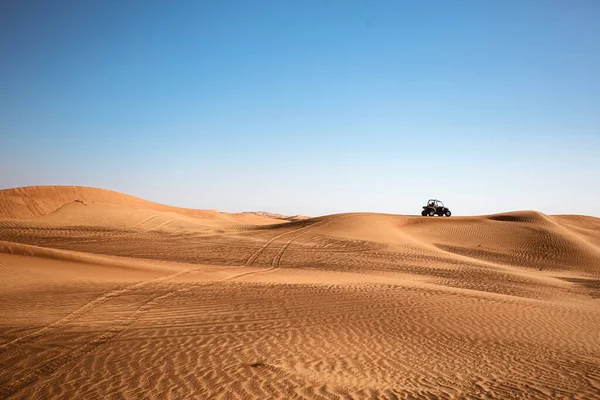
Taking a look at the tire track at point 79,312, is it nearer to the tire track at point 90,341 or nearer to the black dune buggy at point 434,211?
the tire track at point 90,341

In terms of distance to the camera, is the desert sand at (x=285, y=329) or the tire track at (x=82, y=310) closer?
the desert sand at (x=285, y=329)

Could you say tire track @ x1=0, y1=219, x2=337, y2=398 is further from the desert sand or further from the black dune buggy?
the black dune buggy

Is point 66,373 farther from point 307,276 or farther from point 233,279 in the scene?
point 307,276

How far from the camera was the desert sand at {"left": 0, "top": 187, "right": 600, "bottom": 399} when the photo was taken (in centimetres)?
680

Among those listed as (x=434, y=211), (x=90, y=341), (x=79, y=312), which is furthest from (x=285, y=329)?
(x=434, y=211)

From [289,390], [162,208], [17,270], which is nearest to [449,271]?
[289,390]

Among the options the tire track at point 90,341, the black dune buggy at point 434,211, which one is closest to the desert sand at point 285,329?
the tire track at point 90,341

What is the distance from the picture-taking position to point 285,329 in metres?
9.91

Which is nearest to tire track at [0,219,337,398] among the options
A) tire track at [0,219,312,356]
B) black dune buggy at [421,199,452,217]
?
tire track at [0,219,312,356]

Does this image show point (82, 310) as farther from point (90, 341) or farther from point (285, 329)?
point (285, 329)

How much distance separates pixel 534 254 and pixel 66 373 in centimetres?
3344

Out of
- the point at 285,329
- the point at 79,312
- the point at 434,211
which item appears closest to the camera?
the point at 285,329

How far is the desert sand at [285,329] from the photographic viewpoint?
6.80 metres

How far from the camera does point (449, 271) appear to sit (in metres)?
22.5
